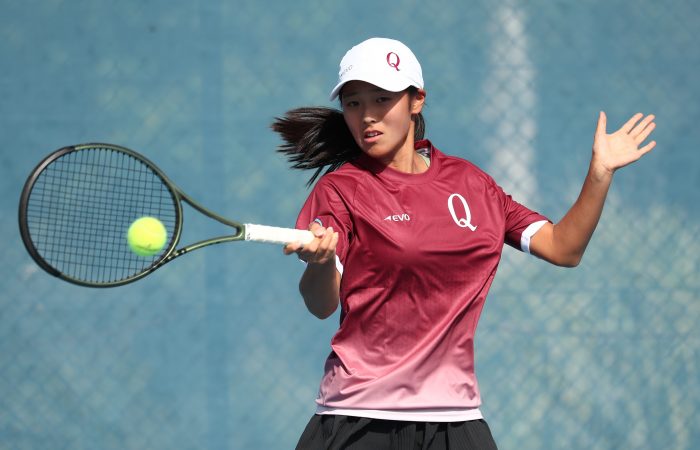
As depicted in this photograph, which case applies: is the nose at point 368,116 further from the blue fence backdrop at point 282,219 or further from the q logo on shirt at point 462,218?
the blue fence backdrop at point 282,219

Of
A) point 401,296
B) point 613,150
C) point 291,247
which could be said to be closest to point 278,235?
point 291,247

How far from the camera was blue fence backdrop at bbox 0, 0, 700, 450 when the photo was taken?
3740 mm

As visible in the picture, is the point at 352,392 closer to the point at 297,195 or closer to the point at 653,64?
the point at 297,195

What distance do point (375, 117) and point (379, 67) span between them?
0.36ft

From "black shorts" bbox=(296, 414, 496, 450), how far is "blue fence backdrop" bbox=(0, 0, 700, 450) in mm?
1592

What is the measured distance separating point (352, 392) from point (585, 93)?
7.44ft

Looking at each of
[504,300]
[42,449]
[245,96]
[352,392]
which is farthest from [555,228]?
[42,449]

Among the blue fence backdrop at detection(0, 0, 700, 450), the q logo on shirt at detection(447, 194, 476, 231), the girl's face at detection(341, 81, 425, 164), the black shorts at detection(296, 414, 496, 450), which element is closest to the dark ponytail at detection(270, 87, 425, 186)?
the girl's face at detection(341, 81, 425, 164)

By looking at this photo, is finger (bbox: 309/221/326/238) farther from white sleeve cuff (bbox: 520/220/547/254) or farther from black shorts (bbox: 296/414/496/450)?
white sleeve cuff (bbox: 520/220/547/254)

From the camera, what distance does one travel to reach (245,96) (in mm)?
3875

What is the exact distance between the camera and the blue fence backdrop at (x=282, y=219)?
3.74 m

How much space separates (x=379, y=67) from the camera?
227 cm

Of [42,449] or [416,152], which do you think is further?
[42,449]

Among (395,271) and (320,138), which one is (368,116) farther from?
(395,271)
